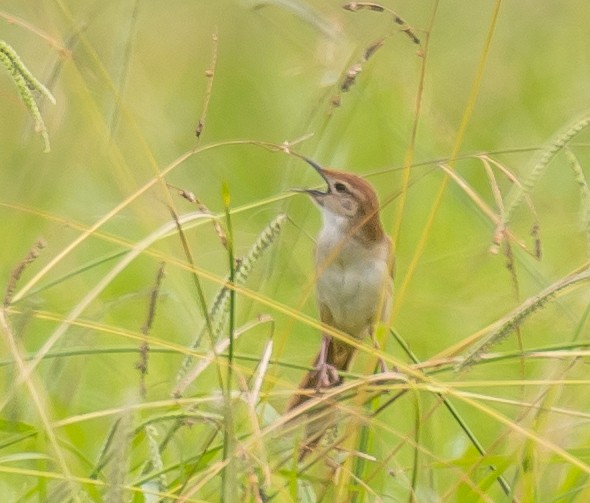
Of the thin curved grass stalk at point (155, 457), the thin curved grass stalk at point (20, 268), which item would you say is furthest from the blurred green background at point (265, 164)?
the thin curved grass stalk at point (155, 457)

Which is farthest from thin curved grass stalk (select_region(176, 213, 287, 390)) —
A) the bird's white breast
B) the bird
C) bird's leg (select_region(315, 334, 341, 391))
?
the bird's white breast

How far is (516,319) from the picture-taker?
A: 2.16 metres

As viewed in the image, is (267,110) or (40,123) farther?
(267,110)

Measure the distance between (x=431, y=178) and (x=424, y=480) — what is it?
401 cm

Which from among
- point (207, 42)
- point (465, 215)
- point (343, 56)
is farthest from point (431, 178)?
point (343, 56)

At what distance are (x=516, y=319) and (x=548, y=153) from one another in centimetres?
34

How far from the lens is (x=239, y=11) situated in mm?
8047

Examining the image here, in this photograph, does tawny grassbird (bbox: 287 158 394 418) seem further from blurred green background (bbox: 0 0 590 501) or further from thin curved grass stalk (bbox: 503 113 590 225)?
thin curved grass stalk (bbox: 503 113 590 225)

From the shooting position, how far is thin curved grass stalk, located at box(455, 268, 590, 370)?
7.04 feet

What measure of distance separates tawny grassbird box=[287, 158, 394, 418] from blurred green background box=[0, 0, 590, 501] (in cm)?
11

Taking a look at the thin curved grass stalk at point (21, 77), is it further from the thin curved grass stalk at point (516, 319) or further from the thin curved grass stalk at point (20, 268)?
the thin curved grass stalk at point (516, 319)

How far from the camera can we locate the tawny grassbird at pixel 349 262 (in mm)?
3822

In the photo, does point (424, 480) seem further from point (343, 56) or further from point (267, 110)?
point (267, 110)

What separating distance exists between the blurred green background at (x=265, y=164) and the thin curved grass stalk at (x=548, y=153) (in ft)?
0.54
